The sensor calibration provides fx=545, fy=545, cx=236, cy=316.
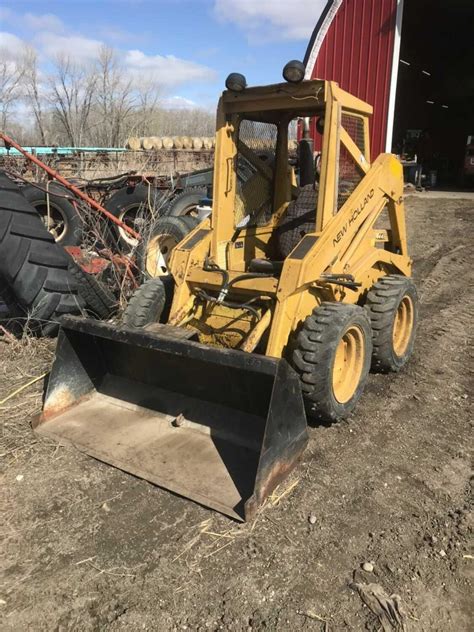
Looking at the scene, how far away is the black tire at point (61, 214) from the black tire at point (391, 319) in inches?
207

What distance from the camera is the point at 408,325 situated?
5.11m

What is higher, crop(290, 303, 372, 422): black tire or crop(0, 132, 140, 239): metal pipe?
crop(0, 132, 140, 239): metal pipe

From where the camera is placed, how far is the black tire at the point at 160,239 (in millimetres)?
6360

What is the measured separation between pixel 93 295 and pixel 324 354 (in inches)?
108

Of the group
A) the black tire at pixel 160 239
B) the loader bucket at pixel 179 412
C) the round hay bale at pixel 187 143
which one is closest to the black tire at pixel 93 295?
the black tire at pixel 160 239

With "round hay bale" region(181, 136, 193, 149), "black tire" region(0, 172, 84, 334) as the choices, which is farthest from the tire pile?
"round hay bale" region(181, 136, 193, 149)

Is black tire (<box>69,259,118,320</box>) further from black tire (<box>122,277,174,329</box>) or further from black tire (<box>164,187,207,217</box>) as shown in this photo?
black tire (<box>164,187,207,217</box>)

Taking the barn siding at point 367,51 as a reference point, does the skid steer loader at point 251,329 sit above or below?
below

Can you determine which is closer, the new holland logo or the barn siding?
the new holland logo

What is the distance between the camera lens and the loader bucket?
314 cm

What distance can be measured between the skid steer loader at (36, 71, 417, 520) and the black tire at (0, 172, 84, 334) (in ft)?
3.04

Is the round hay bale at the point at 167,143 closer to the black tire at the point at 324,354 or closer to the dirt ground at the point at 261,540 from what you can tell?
the dirt ground at the point at 261,540

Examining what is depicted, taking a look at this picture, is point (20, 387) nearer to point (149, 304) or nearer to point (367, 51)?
point (149, 304)

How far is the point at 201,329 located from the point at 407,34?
15.2 metres
